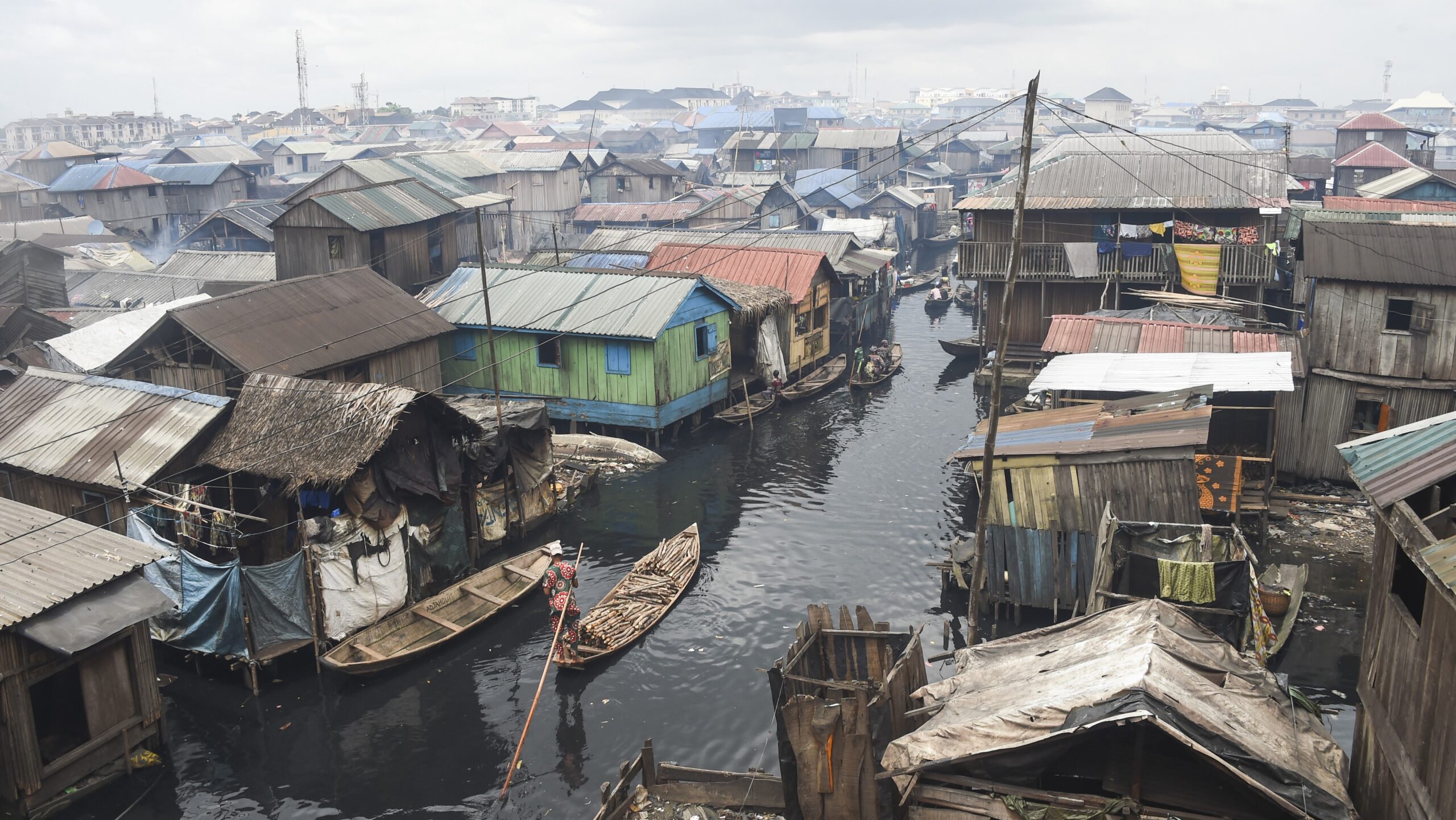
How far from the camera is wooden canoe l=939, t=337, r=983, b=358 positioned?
44.7m

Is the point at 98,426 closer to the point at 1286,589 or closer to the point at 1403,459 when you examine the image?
the point at 1403,459

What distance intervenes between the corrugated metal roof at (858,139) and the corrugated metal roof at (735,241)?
125 feet

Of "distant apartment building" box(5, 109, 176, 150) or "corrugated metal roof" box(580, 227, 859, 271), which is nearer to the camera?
"corrugated metal roof" box(580, 227, 859, 271)

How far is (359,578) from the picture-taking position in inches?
794

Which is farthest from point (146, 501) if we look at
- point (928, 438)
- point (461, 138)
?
point (461, 138)

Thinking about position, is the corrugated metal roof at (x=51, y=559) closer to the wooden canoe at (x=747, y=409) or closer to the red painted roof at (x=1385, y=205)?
the wooden canoe at (x=747, y=409)

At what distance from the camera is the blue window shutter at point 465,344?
117 ft

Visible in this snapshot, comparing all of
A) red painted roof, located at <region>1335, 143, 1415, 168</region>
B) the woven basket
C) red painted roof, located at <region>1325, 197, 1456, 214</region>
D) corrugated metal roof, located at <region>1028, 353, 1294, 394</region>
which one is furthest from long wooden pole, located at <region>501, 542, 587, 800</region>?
red painted roof, located at <region>1335, 143, 1415, 168</region>

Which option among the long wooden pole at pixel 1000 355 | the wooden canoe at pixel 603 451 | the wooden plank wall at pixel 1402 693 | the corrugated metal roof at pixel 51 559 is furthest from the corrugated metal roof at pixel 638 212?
the wooden plank wall at pixel 1402 693

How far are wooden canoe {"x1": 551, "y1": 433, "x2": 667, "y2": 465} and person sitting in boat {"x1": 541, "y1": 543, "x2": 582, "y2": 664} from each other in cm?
1247

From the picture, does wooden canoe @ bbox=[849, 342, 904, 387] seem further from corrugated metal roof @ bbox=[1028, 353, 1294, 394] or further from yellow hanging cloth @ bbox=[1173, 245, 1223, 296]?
corrugated metal roof @ bbox=[1028, 353, 1294, 394]

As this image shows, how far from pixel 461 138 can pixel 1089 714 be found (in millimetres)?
121993

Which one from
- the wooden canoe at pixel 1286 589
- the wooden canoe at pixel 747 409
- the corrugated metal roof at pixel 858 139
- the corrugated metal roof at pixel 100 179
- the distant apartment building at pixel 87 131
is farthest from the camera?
the distant apartment building at pixel 87 131

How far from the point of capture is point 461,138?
4786 inches
